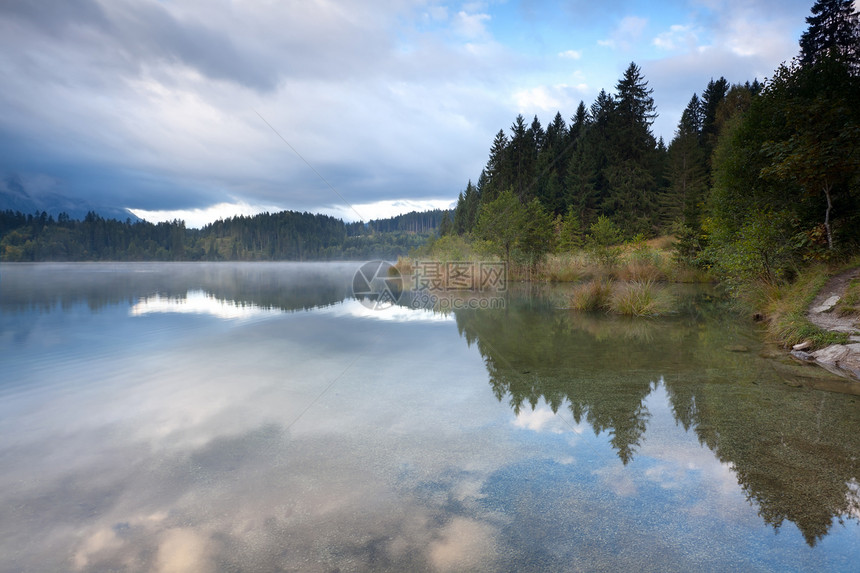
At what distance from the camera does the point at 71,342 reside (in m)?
9.73

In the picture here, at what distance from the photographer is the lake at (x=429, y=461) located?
273 centimetres

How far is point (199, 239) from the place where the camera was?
6299 inches

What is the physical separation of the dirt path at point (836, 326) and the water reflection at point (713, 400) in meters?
0.65

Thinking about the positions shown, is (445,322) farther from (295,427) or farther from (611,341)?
(295,427)

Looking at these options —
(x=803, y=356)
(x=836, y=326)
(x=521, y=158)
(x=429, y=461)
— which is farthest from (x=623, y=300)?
(x=521, y=158)

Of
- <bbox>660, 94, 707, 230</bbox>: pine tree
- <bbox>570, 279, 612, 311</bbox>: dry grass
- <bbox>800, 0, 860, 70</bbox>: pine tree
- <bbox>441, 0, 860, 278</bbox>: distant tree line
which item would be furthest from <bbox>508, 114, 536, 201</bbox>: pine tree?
<bbox>570, 279, 612, 311</bbox>: dry grass

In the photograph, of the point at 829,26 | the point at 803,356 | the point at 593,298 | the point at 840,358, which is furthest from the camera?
the point at 829,26

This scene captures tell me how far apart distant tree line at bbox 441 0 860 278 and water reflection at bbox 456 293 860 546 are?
15.3 ft

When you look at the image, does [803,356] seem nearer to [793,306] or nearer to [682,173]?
[793,306]

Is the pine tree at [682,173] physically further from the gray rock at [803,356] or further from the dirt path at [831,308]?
the gray rock at [803,356]

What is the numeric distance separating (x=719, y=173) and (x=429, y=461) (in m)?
18.8

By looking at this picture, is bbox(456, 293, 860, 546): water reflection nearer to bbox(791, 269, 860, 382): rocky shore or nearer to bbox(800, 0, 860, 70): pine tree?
bbox(791, 269, 860, 382): rocky shore

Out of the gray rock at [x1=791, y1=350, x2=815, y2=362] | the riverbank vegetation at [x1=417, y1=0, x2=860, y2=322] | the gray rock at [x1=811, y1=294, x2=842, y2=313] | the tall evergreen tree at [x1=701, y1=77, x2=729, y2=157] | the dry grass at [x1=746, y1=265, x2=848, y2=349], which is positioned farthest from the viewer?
the tall evergreen tree at [x1=701, y1=77, x2=729, y2=157]

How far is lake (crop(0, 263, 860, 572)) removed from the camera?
2727mm
